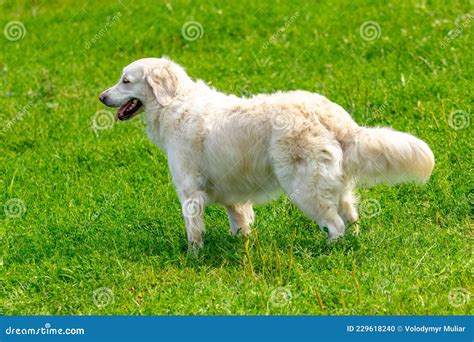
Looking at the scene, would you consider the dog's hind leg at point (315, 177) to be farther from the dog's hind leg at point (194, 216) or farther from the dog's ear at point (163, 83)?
the dog's ear at point (163, 83)

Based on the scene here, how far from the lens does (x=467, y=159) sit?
931 centimetres

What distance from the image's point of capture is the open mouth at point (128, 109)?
8445 millimetres

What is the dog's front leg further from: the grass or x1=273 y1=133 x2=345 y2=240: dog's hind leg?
x1=273 y1=133 x2=345 y2=240: dog's hind leg

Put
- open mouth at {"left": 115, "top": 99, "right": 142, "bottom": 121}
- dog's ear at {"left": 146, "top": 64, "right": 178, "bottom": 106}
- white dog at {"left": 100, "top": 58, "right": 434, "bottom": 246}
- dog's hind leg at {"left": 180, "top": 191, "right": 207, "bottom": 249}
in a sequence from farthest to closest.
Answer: open mouth at {"left": 115, "top": 99, "right": 142, "bottom": 121} < dog's ear at {"left": 146, "top": 64, "right": 178, "bottom": 106} < dog's hind leg at {"left": 180, "top": 191, "right": 207, "bottom": 249} < white dog at {"left": 100, "top": 58, "right": 434, "bottom": 246}

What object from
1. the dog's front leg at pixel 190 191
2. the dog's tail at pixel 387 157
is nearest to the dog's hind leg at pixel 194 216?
the dog's front leg at pixel 190 191

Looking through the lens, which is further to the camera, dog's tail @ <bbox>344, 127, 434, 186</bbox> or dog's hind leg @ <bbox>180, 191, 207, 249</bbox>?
dog's hind leg @ <bbox>180, 191, 207, 249</bbox>

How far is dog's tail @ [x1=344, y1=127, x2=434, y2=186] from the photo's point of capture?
7.28m

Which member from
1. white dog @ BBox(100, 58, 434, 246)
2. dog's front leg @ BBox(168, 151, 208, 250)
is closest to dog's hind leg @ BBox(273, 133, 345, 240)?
white dog @ BBox(100, 58, 434, 246)

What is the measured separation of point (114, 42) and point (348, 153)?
756 centimetres

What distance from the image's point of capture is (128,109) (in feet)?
27.7

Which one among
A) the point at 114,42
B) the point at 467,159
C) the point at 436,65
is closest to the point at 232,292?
the point at 467,159

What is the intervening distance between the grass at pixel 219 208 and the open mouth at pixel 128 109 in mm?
963

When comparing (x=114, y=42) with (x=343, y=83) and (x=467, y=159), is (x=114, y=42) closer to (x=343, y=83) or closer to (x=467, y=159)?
(x=343, y=83)

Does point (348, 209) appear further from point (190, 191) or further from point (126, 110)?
point (126, 110)
